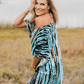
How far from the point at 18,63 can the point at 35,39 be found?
2.73 meters

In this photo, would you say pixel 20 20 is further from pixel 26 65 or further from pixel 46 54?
pixel 26 65

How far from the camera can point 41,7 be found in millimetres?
1337

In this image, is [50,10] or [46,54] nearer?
[46,54]

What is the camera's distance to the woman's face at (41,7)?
1329mm

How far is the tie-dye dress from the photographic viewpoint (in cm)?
129

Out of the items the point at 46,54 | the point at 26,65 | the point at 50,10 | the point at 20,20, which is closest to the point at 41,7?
the point at 50,10

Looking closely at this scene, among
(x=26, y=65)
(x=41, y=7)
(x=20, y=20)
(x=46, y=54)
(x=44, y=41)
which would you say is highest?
(x=41, y=7)

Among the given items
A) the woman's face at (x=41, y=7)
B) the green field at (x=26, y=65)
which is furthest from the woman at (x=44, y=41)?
the green field at (x=26, y=65)

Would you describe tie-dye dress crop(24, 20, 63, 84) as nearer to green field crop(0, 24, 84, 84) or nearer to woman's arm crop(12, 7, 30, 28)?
woman's arm crop(12, 7, 30, 28)

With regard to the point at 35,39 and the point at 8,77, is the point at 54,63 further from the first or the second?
the point at 8,77

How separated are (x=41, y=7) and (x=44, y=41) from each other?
0.34m

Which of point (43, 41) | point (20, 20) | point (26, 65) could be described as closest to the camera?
point (43, 41)

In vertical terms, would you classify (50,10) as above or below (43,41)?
above

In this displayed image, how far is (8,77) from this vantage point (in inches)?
123
